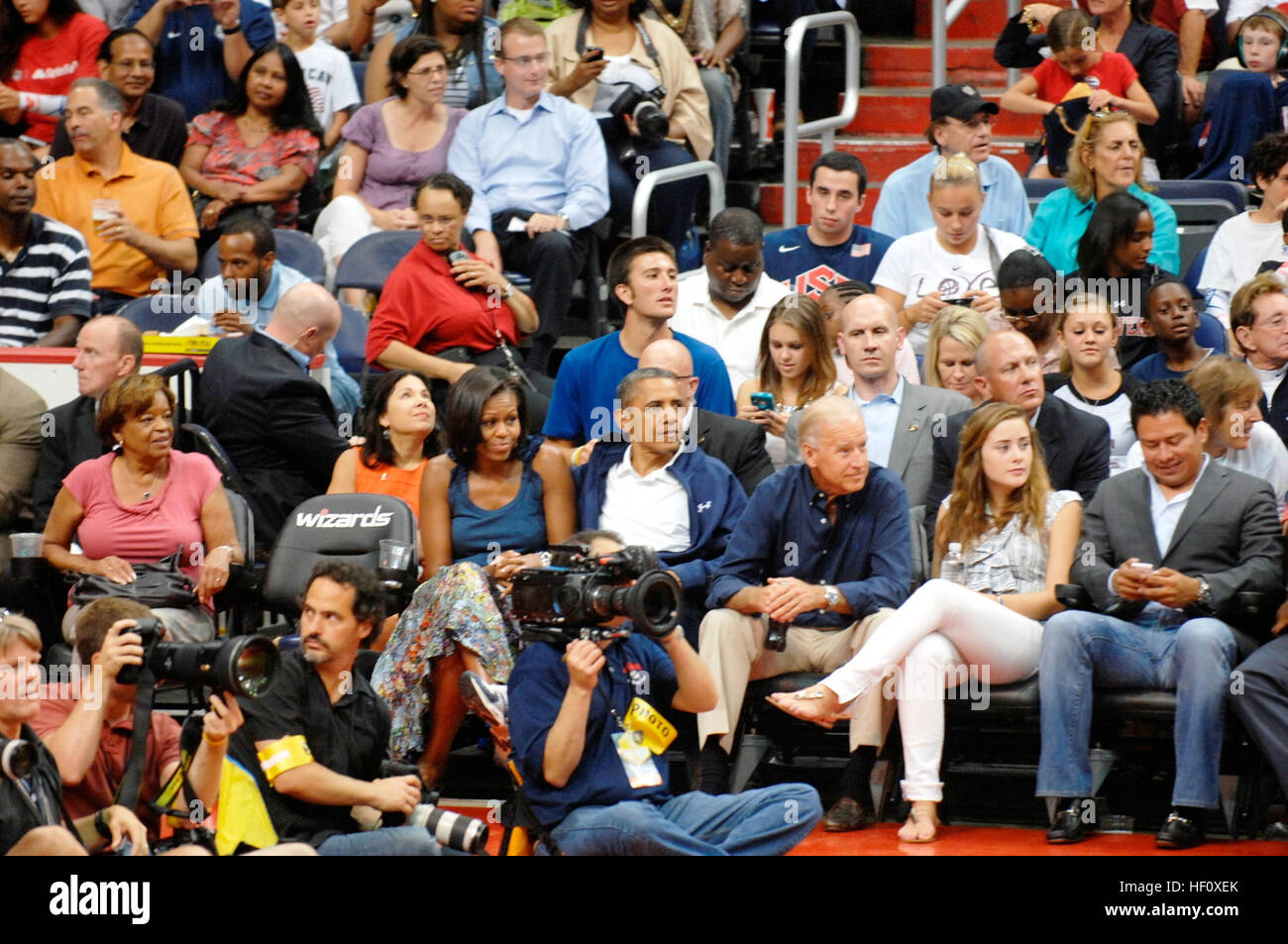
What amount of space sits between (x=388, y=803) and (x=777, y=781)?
6.20ft

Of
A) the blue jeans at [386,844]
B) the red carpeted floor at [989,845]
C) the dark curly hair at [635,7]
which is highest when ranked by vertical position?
the dark curly hair at [635,7]

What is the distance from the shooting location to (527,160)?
28.7 ft

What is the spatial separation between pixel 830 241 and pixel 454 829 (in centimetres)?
386

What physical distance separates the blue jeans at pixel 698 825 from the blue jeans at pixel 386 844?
1.09ft

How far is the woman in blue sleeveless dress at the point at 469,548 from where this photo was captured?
20.1 ft

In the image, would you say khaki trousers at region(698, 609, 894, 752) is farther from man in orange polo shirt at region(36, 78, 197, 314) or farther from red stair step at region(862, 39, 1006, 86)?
red stair step at region(862, 39, 1006, 86)

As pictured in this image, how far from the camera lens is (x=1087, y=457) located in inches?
259

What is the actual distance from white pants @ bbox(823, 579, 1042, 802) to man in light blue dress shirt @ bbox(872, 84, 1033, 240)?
9.49 feet

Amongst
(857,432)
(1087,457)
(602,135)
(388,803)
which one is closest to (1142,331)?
(1087,457)

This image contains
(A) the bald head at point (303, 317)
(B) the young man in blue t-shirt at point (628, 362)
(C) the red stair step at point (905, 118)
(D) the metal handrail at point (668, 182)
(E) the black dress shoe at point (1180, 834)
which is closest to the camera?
(E) the black dress shoe at point (1180, 834)

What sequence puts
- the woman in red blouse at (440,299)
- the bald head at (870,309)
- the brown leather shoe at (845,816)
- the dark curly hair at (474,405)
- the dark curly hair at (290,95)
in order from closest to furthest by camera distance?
the brown leather shoe at (845,816)
the dark curly hair at (474,405)
the bald head at (870,309)
the woman in red blouse at (440,299)
the dark curly hair at (290,95)

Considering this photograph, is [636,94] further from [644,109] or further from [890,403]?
[890,403]

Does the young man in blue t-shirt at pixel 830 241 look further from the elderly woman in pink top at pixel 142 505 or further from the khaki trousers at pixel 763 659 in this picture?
the elderly woman in pink top at pixel 142 505

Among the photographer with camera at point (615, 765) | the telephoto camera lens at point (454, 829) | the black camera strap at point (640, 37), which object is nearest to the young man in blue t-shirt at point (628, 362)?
the photographer with camera at point (615, 765)
